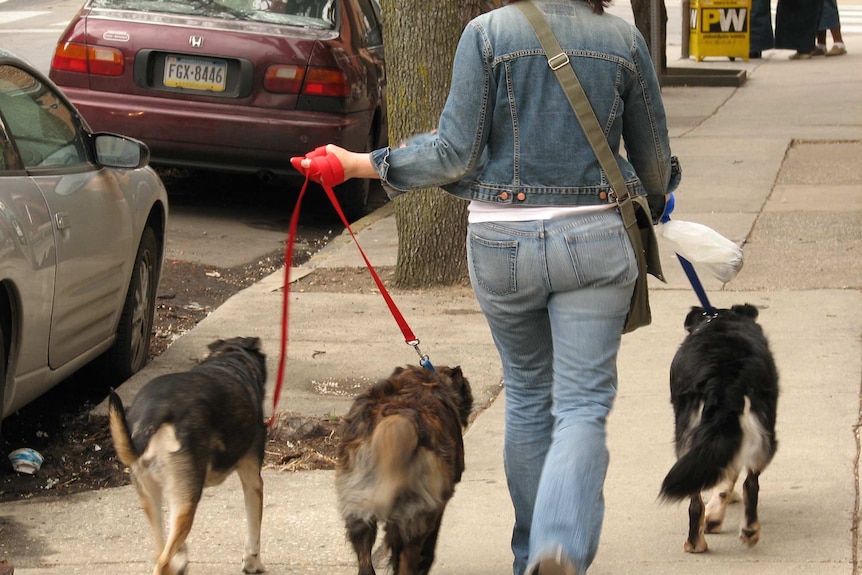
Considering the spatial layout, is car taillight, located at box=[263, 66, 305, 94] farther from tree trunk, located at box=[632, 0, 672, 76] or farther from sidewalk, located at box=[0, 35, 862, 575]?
tree trunk, located at box=[632, 0, 672, 76]

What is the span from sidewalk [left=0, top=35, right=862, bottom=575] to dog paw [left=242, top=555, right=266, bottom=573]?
0.08 metres

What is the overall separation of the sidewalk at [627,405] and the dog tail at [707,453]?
0.78 feet

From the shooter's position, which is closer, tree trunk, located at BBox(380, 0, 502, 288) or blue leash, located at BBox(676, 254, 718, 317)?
blue leash, located at BBox(676, 254, 718, 317)

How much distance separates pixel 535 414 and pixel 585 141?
33.1 inches

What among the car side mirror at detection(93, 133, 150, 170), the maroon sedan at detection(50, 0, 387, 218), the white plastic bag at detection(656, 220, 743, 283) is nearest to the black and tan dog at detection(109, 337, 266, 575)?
the white plastic bag at detection(656, 220, 743, 283)

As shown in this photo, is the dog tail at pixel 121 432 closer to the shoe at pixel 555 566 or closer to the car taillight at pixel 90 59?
the shoe at pixel 555 566

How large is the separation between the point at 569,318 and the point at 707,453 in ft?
2.67

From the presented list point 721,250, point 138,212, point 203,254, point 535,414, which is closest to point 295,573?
point 535,414

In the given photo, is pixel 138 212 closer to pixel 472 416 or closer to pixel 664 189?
pixel 472 416

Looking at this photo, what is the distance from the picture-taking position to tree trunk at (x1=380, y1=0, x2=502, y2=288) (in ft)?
25.8

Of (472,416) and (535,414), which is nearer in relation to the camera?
(535,414)

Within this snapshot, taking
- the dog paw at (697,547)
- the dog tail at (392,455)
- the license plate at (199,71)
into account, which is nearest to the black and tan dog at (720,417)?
the dog paw at (697,547)

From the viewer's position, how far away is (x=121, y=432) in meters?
3.84

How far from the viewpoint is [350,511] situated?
3.67 meters
